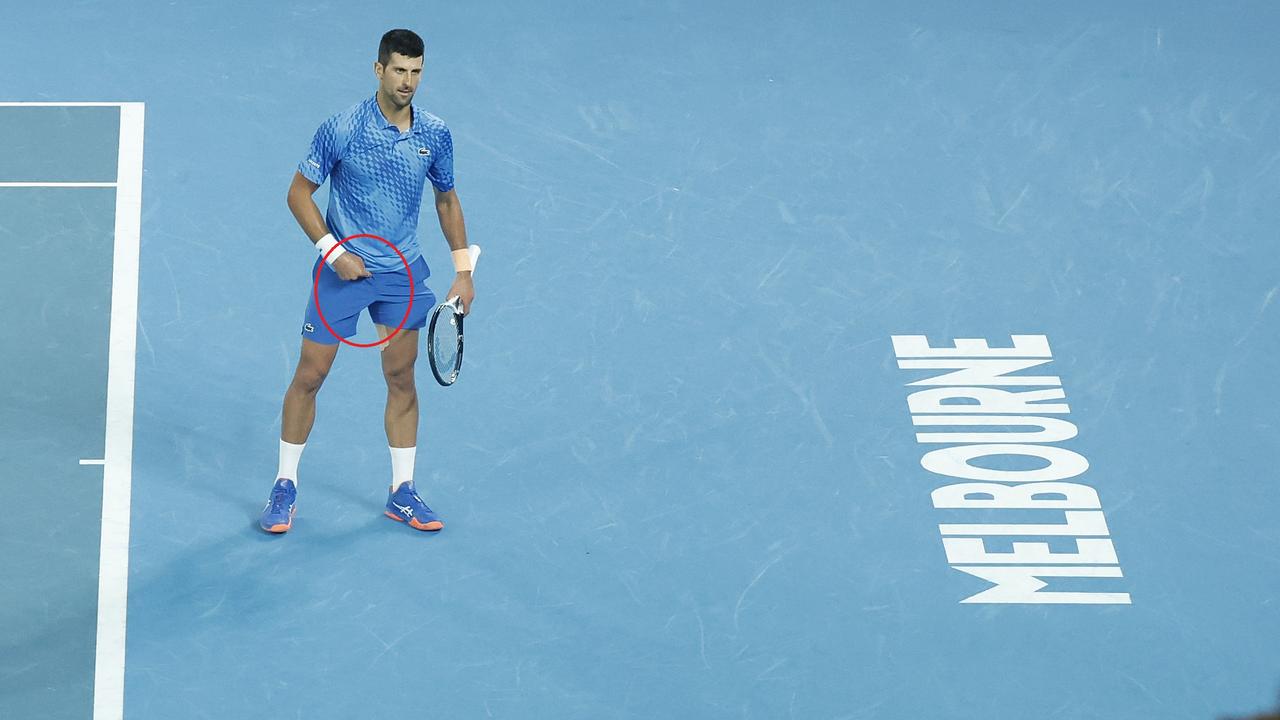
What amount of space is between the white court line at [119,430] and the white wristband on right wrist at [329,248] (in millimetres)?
1601

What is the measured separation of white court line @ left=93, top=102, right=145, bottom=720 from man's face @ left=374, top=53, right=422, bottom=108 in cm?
228

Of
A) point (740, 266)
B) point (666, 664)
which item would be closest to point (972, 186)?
point (740, 266)

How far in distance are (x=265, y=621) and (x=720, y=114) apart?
4.75m

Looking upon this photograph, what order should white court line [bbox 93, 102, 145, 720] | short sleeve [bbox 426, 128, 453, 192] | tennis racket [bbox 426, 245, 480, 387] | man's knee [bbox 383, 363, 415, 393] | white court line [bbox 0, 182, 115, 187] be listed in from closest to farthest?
white court line [bbox 93, 102, 145, 720], short sleeve [bbox 426, 128, 453, 192], tennis racket [bbox 426, 245, 480, 387], man's knee [bbox 383, 363, 415, 393], white court line [bbox 0, 182, 115, 187]

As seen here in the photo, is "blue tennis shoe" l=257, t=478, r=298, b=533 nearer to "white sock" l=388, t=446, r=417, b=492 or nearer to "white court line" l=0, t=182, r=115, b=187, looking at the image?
"white sock" l=388, t=446, r=417, b=492

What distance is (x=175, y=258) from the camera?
9703mm

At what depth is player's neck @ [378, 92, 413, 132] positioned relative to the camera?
24.9 feet

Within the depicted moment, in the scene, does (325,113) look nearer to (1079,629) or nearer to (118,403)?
(118,403)

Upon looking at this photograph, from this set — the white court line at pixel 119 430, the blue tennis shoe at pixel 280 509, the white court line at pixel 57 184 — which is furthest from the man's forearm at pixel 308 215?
the white court line at pixel 57 184

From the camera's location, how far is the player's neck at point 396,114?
7.59 metres

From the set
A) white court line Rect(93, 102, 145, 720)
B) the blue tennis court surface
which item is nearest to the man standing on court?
the blue tennis court surface

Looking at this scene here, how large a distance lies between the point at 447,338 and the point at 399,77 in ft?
4.20

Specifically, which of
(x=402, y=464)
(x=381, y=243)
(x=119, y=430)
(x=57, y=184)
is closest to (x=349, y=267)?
(x=381, y=243)

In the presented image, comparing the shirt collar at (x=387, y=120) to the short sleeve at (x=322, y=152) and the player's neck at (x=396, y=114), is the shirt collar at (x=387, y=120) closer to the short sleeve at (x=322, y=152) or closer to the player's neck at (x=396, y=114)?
the player's neck at (x=396, y=114)
